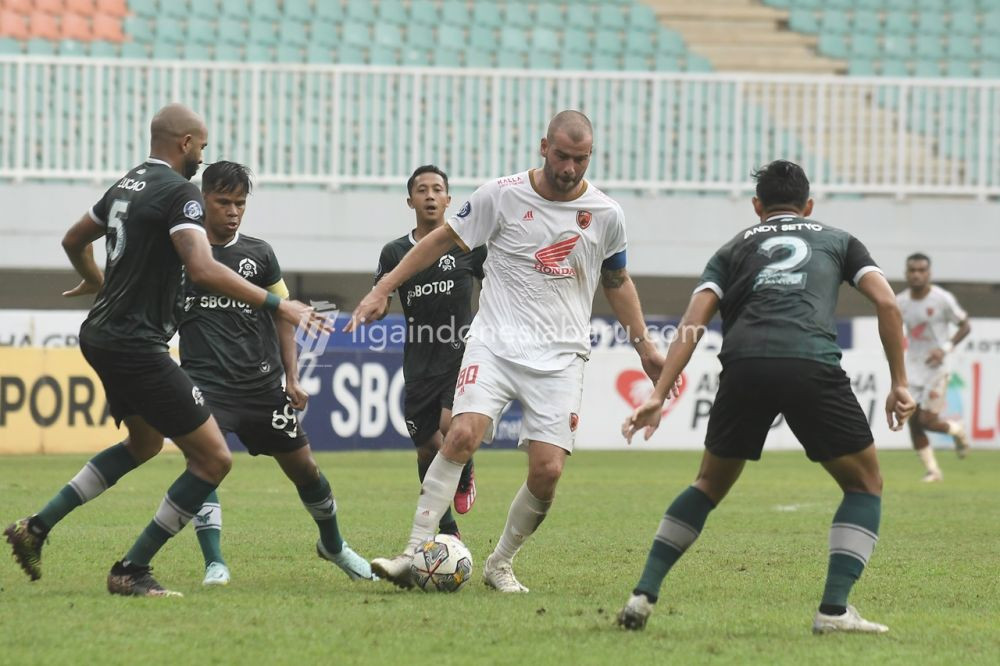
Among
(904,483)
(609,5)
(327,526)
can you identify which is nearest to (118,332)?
(327,526)

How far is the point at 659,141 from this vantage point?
2253 centimetres

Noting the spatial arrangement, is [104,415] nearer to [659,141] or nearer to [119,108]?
[119,108]

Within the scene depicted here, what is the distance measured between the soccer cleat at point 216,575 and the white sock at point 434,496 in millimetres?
969

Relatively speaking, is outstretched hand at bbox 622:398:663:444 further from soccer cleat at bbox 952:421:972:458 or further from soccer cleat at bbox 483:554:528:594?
soccer cleat at bbox 952:421:972:458

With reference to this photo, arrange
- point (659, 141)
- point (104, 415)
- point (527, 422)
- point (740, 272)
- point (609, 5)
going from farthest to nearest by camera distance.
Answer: point (609, 5), point (659, 141), point (104, 415), point (527, 422), point (740, 272)

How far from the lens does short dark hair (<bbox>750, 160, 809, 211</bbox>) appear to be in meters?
6.43

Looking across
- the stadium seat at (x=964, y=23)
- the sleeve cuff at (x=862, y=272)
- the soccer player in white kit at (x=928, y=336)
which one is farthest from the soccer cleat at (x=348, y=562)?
the stadium seat at (x=964, y=23)


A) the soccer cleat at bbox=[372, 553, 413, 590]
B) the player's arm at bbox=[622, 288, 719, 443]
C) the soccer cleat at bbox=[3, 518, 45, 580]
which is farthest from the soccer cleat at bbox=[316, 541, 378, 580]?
the player's arm at bbox=[622, 288, 719, 443]

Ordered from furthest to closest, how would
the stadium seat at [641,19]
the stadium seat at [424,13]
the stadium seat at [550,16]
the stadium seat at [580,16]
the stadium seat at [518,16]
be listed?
the stadium seat at [641,19], the stadium seat at [580,16], the stadium seat at [550,16], the stadium seat at [518,16], the stadium seat at [424,13]

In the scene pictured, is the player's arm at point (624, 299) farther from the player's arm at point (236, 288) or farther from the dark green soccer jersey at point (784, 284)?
the player's arm at point (236, 288)

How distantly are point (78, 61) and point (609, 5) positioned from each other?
9.00 m

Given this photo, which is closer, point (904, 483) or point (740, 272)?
point (740, 272)

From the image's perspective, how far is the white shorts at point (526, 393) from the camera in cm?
736

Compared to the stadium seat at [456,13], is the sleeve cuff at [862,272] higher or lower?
lower
